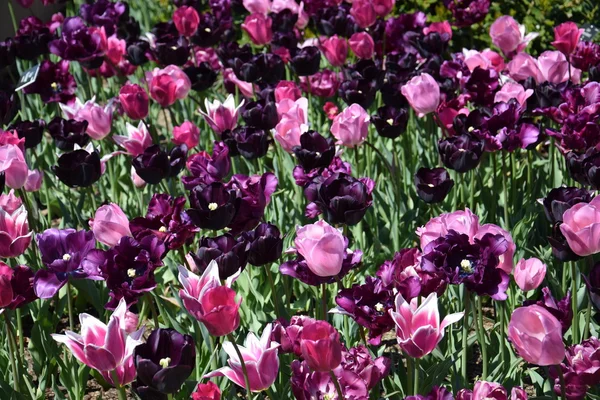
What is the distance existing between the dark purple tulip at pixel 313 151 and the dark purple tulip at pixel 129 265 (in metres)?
0.70

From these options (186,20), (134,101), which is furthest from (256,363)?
(186,20)

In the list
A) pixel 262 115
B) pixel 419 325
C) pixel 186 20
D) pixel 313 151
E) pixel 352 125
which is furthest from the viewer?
pixel 186 20

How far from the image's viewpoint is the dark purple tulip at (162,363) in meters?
1.75

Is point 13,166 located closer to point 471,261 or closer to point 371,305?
point 371,305

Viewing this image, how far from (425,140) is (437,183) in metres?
1.30

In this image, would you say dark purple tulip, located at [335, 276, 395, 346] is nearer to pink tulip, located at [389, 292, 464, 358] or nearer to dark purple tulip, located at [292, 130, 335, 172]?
pink tulip, located at [389, 292, 464, 358]

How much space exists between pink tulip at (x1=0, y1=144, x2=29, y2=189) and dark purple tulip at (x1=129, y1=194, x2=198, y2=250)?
1.98 feet

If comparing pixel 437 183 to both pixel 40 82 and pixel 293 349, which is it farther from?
pixel 40 82

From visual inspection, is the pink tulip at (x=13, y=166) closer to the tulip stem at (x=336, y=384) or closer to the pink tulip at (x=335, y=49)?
the tulip stem at (x=336, y=384)

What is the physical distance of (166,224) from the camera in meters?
2.41

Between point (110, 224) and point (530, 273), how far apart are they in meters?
1.08

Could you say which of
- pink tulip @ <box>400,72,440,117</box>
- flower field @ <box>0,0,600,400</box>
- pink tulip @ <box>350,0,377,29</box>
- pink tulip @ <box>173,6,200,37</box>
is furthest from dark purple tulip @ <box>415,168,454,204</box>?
pink tulip @ <box>173,6,200,37</box>

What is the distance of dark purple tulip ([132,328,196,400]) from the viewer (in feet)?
5.74

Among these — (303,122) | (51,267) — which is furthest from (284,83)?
(51,267)
